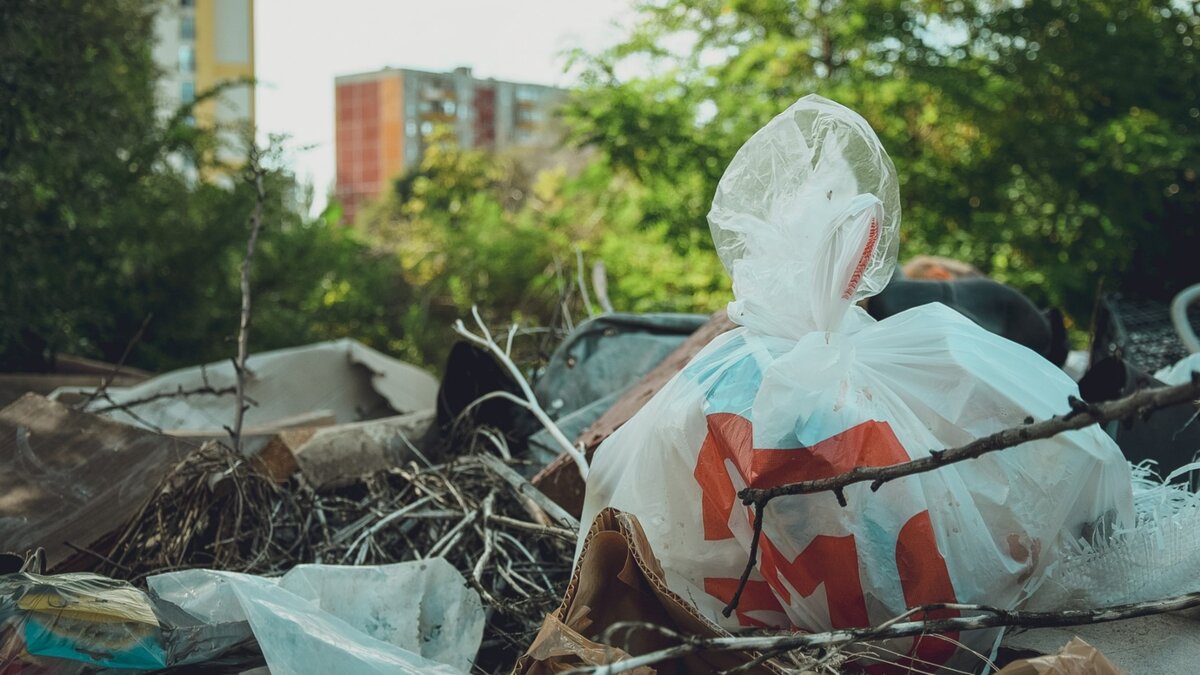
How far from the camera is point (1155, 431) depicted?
2.06m

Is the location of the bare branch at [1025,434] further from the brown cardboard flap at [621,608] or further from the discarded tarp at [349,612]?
the discarded tarp at [349,612]

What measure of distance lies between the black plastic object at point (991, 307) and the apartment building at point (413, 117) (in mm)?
13495

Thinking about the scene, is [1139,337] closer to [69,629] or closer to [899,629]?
[899,629]

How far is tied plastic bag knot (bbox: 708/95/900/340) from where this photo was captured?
5.40 ft

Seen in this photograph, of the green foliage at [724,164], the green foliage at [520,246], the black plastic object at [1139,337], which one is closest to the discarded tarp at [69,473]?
the black plastic object at [1139,337]

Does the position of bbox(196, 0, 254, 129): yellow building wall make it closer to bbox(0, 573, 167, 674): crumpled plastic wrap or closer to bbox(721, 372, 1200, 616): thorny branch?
bbox(0, 573, 167, 674): crumpled plastic wrap

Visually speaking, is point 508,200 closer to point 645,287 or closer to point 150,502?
point 645,287

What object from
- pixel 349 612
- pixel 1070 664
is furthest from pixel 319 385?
pixel 1070 664

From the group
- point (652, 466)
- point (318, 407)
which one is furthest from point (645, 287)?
point (652, 466)

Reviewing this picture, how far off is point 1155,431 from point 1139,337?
1457mm

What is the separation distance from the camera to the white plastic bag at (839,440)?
1513 millimetres

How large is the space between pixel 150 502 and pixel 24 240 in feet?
10.5

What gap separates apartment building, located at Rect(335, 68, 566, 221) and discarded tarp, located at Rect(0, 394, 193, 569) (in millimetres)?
13856

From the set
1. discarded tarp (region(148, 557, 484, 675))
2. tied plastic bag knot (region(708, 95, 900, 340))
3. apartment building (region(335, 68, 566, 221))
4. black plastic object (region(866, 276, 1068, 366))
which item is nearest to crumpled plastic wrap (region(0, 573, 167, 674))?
discarded tarp (region(148, 557, 484, 675))
